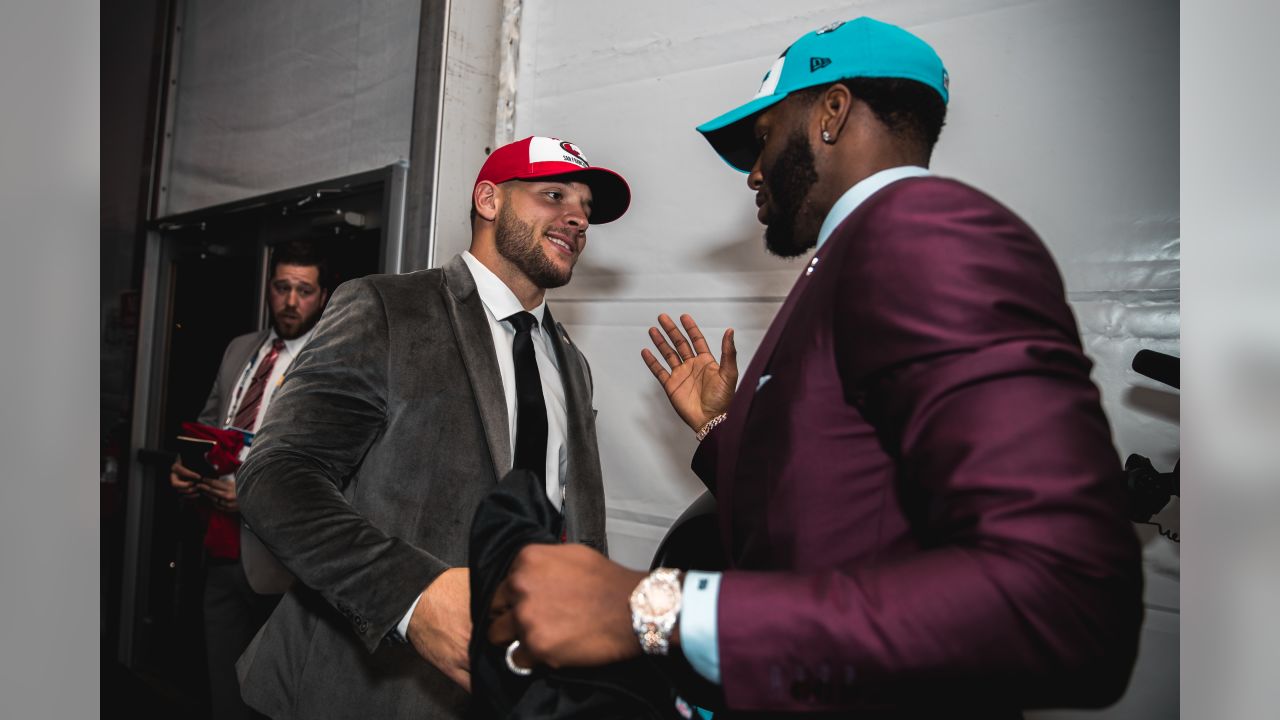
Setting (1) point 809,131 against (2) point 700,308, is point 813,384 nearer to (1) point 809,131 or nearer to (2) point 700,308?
(1) point 809,131

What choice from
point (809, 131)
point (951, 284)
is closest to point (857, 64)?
point (809, 131)

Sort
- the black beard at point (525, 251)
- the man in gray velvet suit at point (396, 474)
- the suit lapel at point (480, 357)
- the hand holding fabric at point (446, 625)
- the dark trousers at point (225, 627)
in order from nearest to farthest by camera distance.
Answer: the hand holding fabric at point (446, 625)
the man in gray velvet suit at point (396, 474)
the suit lapel at point (480, 357)
the black beard at point (525, 251)
the dark trousers at point (225, 627)

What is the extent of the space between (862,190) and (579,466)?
1157 millimetres

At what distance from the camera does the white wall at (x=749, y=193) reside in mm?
1726

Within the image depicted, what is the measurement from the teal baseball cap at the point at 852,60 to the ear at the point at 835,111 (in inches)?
0.7

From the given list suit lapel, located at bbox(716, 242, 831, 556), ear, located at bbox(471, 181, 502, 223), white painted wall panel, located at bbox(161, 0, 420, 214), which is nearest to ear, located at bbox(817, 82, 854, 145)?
suit lapel, located at bbox(716, 242, 831, 556)

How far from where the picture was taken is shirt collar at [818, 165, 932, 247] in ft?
3.04

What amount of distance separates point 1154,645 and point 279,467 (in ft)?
6.37

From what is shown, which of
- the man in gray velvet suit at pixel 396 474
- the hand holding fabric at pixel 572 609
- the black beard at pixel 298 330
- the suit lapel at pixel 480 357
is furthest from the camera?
the black beard at pixel 298 330

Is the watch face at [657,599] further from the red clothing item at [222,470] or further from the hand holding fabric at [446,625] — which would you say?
the red clothing item at [222,470]

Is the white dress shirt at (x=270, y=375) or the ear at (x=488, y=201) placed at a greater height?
the ear at (x=488, y=201)

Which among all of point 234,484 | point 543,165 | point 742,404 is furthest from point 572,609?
point 234,484

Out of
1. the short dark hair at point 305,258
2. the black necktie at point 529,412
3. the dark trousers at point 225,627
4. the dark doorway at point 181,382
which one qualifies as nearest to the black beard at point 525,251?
the black necktie at point 529,412

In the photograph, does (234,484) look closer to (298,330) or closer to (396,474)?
(298,330)
